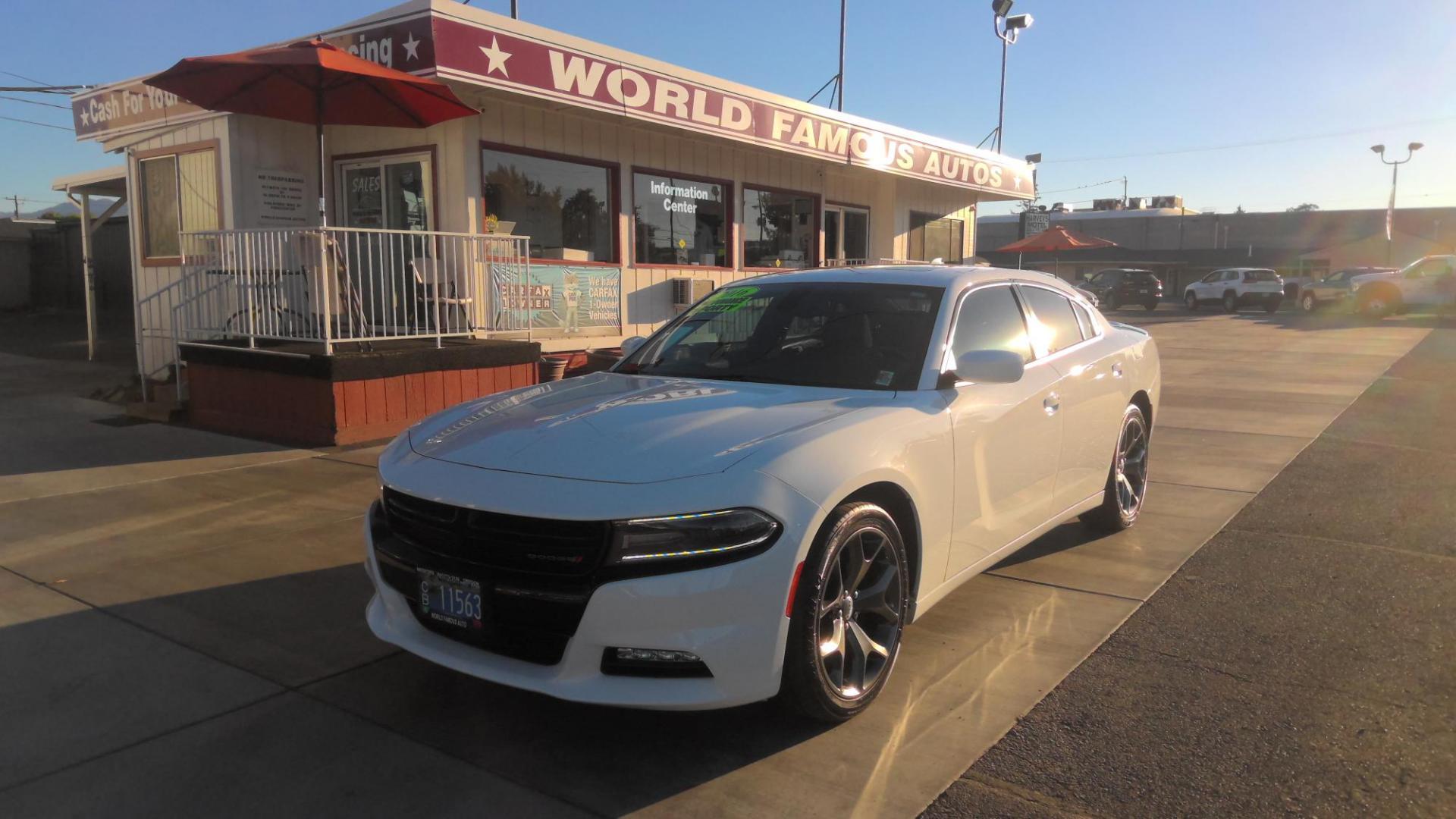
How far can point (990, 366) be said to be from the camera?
12.8 feet

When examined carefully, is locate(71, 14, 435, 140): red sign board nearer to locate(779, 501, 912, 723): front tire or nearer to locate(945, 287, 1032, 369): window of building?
locate(945, 287, 1032, 369): window of building

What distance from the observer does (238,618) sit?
4359 mm

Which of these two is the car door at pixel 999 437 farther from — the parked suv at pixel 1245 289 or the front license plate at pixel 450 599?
the parked suv at pixel 1245 289

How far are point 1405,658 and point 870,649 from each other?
2.29 metres

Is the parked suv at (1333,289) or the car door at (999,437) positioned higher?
the parked suv at (1333,289)

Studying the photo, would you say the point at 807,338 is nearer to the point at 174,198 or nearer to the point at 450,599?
the point at 450,599

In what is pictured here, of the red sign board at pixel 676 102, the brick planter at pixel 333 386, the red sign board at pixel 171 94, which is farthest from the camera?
the red sign board at pixel 676 102

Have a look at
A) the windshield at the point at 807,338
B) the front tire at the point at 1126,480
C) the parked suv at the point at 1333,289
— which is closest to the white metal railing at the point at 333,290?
the windshield at the point at 807,338

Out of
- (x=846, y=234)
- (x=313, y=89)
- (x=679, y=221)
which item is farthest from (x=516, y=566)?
(x=846, y=234)

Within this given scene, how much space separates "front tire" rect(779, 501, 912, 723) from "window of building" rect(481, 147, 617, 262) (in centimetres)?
765

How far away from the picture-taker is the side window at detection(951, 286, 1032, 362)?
4.37 meters

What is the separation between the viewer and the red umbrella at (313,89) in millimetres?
7988

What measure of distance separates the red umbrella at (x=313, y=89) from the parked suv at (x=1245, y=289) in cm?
3467

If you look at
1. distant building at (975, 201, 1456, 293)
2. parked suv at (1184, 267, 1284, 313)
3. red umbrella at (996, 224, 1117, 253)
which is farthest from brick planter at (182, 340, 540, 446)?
distant building at (975, 201, 1456, 293)
